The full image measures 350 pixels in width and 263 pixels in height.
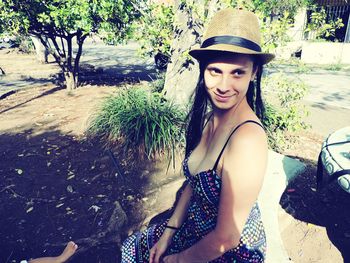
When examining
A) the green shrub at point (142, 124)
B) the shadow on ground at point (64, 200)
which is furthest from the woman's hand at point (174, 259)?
the green shrub at point (142, 124)

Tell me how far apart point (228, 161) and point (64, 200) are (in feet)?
10.5

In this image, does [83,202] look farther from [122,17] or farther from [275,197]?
[122,17]

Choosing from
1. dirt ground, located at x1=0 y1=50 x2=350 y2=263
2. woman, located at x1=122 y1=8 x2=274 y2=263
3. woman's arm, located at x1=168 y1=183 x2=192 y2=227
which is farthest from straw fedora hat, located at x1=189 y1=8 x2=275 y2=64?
dirt ground, located at x1=0 y1=50 x2=350 y2=263

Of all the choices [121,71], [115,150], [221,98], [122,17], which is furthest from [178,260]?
[121,71]

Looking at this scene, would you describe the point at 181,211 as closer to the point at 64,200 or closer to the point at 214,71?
the point at 214,71

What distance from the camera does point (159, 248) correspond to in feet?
6.21

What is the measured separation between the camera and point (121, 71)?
47.8ft

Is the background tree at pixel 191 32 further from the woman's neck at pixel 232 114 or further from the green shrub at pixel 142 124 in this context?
the woman's neck at pixel 232 114

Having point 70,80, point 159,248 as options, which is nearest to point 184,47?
point 159,248

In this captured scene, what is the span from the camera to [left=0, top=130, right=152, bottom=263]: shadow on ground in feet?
10.6

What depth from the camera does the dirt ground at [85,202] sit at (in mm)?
3229

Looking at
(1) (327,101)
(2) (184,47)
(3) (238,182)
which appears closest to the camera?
(3) (238,182)

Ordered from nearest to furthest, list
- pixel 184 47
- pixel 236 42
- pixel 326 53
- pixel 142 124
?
pixel 236 42 < pixel 142 124 < pixel 184 47 < pixel 326 53

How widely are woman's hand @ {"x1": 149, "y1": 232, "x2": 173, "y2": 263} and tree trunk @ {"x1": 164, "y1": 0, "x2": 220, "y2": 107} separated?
3.50 meters
